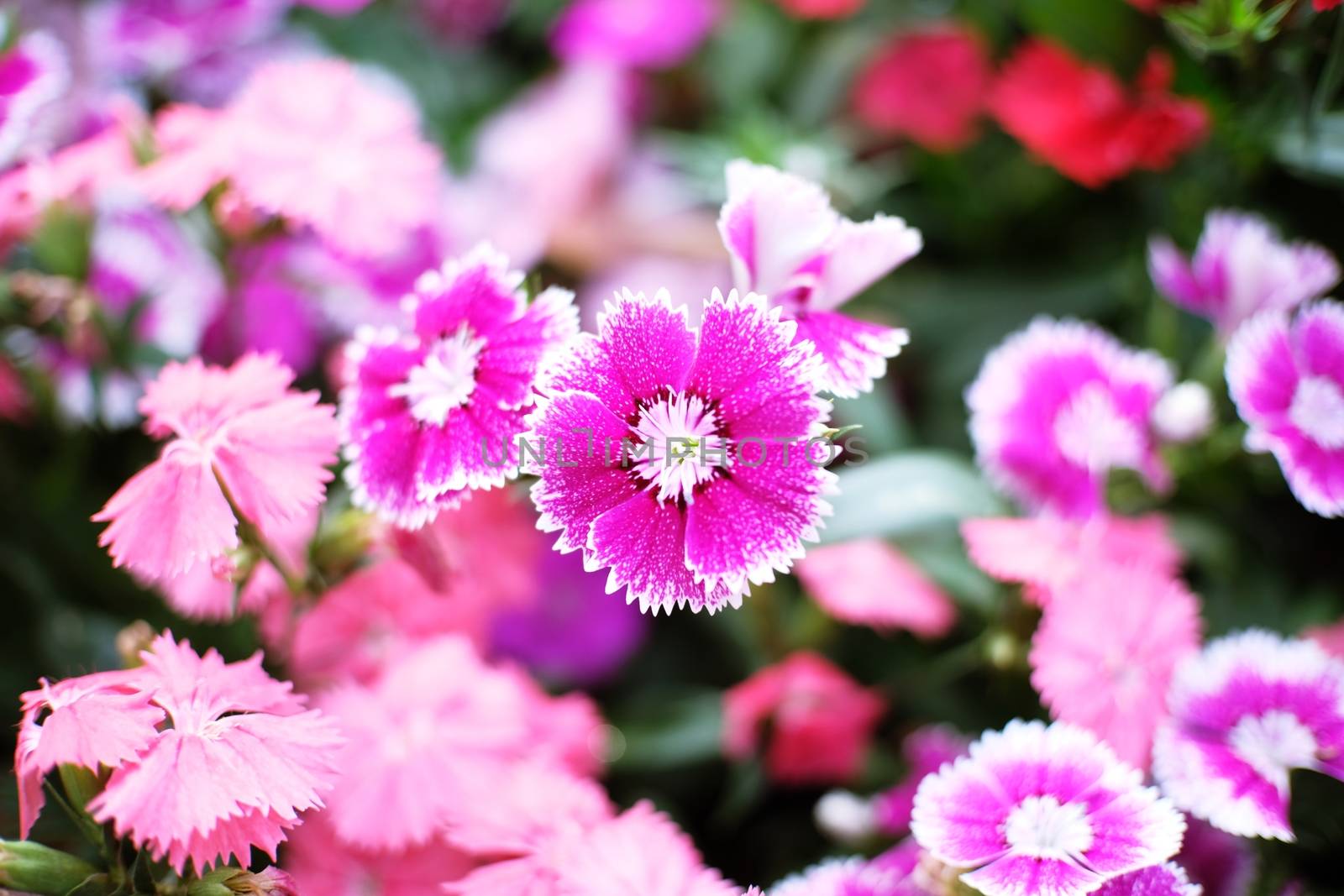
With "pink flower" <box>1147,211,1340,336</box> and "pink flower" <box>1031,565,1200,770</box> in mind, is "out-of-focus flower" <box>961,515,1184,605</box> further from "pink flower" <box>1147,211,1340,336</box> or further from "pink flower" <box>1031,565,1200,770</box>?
"pink flower" <box>1147,211,1340,336</box>

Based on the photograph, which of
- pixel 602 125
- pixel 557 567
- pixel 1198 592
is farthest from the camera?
pixel 602 125

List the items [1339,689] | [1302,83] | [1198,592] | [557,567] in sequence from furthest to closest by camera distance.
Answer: [557,567] < [1198,592] < [1302,83] < [1339,689]

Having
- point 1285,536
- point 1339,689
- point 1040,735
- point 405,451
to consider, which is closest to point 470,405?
point 405,451

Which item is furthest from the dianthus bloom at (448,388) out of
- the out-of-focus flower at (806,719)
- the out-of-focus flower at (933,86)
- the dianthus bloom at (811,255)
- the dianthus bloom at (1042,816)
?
the out-of-focus flower at (933,86)

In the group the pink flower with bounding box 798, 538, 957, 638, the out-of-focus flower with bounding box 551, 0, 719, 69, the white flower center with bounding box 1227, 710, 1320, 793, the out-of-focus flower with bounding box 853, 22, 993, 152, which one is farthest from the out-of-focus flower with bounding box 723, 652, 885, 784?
the out-of-focus flower with bounding box 551, 0, 719, 69

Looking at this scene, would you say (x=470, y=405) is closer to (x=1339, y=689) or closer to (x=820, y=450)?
(x=820, y=450)

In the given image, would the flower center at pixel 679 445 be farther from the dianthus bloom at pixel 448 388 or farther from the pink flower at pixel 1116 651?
the pink flower at pixel 1116 651
